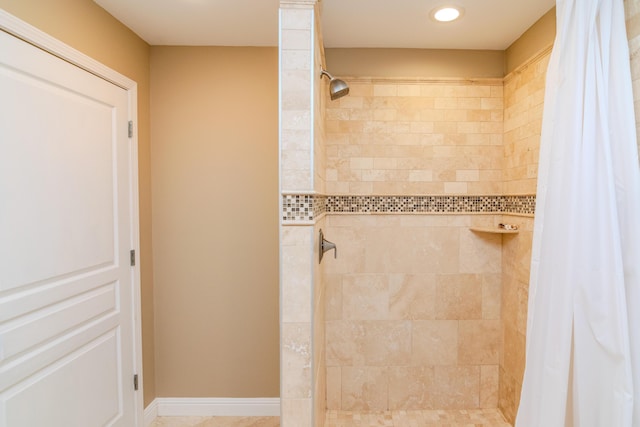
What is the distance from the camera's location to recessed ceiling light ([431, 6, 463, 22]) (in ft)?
6.07

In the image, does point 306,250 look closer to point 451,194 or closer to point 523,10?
point 451,194

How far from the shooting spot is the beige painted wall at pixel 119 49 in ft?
4.85

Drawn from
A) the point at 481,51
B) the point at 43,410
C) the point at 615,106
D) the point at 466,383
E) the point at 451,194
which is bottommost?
the point at 466,383

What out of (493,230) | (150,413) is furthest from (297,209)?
(150,413)

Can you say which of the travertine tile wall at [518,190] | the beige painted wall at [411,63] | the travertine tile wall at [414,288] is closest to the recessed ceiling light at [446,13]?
the beige painted wall at [411,63]

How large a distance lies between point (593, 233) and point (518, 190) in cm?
91

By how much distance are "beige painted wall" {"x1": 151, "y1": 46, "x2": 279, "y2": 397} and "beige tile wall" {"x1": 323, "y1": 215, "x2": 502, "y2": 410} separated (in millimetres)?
457

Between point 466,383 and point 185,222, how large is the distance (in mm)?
2237

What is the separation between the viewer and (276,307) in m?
2.32

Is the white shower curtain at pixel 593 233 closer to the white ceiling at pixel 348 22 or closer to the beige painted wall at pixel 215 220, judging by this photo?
the white ceiling at pixel 348 22

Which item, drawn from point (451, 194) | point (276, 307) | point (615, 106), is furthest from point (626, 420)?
point (276, 307)

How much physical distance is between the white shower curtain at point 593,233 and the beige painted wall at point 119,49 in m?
2.16

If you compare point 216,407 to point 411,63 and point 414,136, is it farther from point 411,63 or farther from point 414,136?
point 411,63

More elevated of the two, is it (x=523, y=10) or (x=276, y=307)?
(x=523, y=10)
